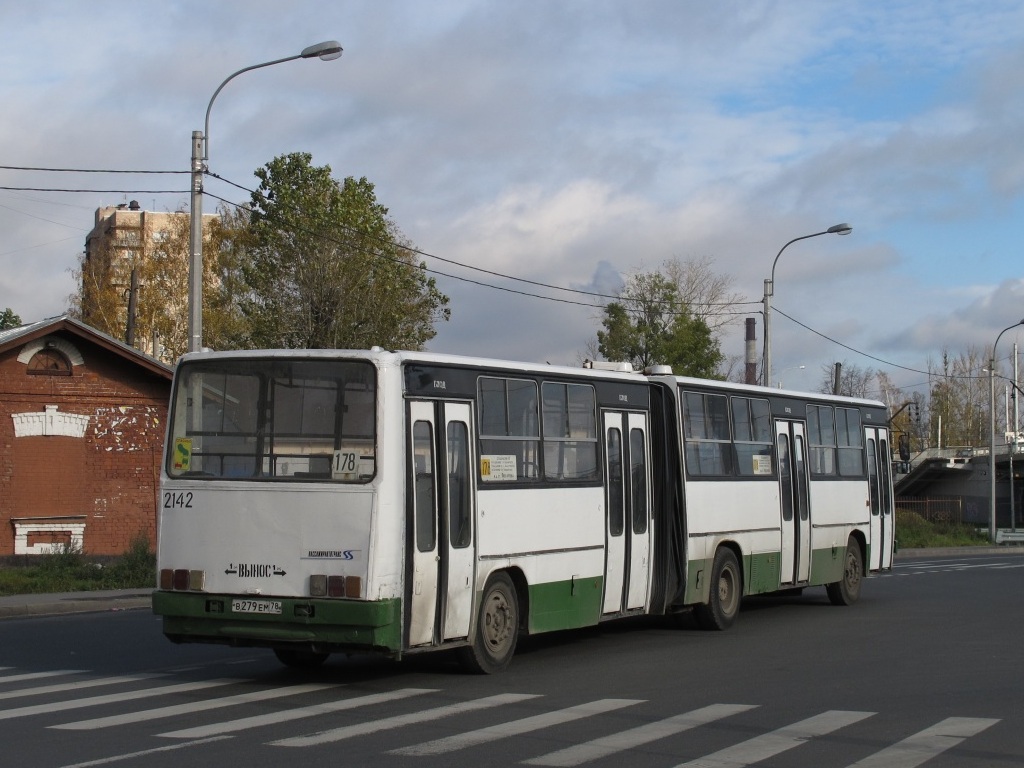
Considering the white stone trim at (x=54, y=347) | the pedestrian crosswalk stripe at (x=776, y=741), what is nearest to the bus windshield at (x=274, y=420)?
the pedestrian crosswalk stripe at (x=776, y=741)

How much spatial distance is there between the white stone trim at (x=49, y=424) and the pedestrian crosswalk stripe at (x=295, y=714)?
18759 mm

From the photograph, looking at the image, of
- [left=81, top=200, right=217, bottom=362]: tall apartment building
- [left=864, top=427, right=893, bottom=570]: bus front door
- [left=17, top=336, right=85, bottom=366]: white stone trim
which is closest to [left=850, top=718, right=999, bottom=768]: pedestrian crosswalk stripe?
[left=864, top=427, right=893, bottom=570]: bus front door

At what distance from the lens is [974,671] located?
43.4 feet

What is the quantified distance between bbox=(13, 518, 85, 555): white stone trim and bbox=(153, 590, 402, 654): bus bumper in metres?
16.9

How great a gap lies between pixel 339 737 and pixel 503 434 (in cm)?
420

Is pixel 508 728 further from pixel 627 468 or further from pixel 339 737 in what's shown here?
pixel 627 468

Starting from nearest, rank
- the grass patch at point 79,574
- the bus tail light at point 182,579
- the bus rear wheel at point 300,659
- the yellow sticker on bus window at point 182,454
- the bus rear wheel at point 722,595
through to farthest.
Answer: the bus tail light at point 182,579
the yellow sticker on bus window at point 182,454
the bus rear wheel at point 300,659
the bus rear wheel at point 722,595
the grass patch at point 79,574

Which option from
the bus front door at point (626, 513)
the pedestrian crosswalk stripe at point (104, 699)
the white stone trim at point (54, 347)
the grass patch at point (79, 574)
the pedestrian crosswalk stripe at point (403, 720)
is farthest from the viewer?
the white stone trim at point (54, 347)

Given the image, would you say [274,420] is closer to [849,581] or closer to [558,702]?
[558,702]

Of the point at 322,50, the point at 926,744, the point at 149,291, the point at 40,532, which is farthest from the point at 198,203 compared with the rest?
the point at 149,291

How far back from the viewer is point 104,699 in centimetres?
1149

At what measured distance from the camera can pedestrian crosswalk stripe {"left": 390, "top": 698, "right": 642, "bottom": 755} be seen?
9.26m

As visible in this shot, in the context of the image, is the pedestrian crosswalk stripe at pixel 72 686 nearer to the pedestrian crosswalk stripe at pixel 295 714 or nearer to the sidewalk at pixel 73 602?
the pedestrian crosswalk stripe at pixel 295 714

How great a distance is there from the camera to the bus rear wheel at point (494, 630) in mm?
12742
